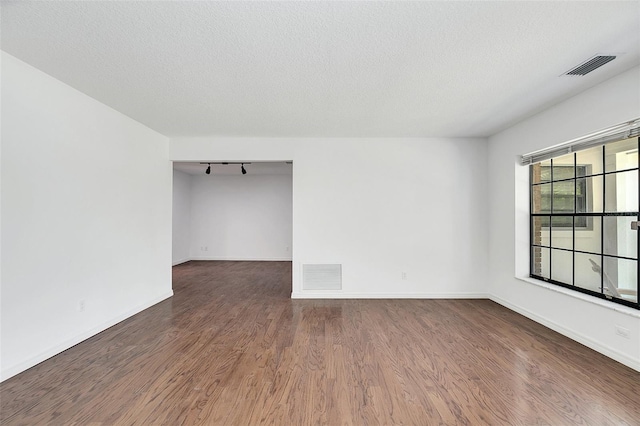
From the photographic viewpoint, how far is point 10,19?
186cm

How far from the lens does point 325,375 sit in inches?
92.7

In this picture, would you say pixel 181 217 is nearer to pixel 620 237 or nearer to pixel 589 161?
pixel 589 161

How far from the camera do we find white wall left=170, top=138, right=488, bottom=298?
4.62m

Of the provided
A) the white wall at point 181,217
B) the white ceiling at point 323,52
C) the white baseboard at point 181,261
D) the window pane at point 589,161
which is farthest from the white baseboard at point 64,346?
the window pane at point 589,161

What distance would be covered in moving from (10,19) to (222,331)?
3086 millimetres

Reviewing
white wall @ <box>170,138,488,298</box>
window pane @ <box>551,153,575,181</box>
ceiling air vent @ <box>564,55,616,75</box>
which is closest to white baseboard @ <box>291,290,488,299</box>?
white wall @ <box>170,138,488,298</box>

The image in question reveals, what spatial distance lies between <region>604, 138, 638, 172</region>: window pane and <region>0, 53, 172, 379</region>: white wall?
5.35 m

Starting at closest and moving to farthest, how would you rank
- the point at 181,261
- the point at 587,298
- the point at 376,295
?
A: the point at 587,298 → the point at 376,295 → the point at 181,261

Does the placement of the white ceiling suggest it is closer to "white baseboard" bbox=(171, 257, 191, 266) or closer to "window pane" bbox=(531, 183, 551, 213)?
"window pane" bbox=(531, 183, 551, 213)

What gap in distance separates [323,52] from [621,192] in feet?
10.2

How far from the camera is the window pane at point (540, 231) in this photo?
3.68 meters

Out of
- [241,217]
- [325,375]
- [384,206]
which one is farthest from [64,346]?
[241,217]

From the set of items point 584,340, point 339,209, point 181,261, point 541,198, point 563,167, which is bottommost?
point 181,261

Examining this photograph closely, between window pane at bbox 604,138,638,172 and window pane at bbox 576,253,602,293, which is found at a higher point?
window pane at bbox 604,138,638,172
